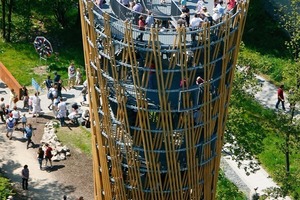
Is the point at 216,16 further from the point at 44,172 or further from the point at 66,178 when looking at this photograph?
the point at 44,172

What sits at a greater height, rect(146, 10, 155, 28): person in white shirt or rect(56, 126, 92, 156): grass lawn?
rect(146, 10, 155, 28): person in white shirt

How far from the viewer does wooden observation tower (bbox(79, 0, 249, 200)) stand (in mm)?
28156

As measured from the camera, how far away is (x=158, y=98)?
29.2 meters

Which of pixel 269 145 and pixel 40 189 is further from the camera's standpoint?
pixel 269 145

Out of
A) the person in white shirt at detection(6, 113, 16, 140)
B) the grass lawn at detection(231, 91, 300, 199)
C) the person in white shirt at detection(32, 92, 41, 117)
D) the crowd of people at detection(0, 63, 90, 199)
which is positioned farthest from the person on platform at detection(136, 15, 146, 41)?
the person in white shirt at detection(32, 92, 41, 117)

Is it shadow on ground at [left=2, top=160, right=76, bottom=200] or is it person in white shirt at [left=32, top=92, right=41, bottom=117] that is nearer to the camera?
shadow on ground at [left=2, top=160, right=76, bottom=200]

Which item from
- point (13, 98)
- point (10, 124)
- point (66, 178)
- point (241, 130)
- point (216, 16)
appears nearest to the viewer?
point (216, 16)

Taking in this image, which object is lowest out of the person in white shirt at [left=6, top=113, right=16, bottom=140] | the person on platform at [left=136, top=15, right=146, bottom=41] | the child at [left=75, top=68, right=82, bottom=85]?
the person in white shirt at [left=6, top=113, right=16, bottom=140]

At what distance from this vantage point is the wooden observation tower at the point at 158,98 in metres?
28.2

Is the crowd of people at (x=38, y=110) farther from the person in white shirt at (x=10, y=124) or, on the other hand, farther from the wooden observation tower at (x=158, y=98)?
the wooden observation tower at (x=158, y=98)

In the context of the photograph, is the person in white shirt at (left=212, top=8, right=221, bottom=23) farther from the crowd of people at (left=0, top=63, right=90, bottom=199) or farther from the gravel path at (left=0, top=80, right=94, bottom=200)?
the crowd of people at (left=0, top=63, right=90, bottom=199)

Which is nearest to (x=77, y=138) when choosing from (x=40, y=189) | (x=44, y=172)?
(x=44, y=172)

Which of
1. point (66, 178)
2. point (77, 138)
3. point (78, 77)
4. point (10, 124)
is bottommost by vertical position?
point (66, 178)

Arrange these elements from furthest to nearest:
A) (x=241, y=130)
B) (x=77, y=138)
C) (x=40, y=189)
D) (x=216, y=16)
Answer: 1. (x=77, y=138)
2. (x=40, y=189)
3. (x=241, y=130)
4. (x=216, y=16)
